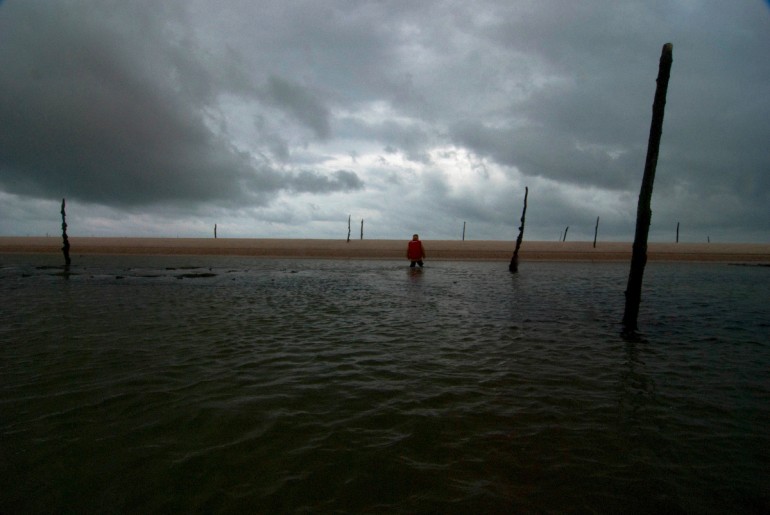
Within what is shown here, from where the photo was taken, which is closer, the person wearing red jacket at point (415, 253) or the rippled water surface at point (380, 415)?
the rippled water surface at point (380, 415)

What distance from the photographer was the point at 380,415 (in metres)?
5.84

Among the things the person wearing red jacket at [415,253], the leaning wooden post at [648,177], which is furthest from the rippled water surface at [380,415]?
the person wearing red jacket at [415,253]

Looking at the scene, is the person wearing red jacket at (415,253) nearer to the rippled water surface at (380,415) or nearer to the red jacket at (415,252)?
the red jacket at (415,252)

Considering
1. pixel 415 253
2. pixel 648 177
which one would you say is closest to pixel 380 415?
pixel 648 177

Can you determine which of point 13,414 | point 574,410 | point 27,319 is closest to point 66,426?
point 13,414

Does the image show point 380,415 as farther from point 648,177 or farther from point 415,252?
point 415,252

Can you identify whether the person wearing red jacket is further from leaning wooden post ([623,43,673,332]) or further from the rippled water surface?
leaning wooden post ([623,43,673,332])

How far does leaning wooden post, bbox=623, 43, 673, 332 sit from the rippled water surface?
943mm

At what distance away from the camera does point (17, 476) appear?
170 inches

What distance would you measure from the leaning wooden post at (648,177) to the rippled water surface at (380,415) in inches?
37.1

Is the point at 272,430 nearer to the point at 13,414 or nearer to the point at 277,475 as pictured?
the point at 277,475

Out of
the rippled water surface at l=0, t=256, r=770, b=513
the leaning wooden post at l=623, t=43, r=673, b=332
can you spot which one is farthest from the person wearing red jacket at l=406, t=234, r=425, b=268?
the leaning wooden post at l=623, t=43, r=673, b=332

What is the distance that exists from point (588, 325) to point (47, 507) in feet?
41.2

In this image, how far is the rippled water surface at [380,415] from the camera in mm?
4098
